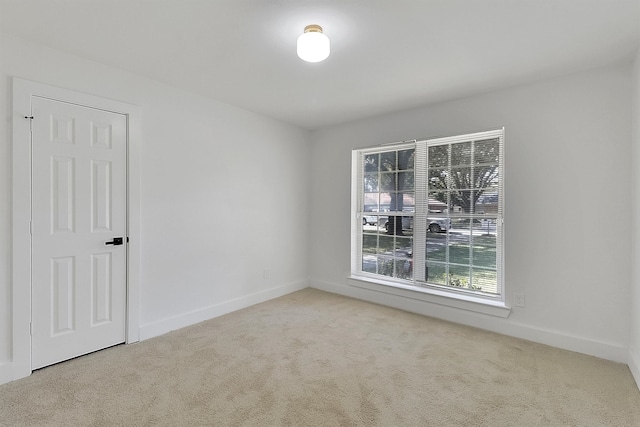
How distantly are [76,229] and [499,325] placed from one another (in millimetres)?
3959

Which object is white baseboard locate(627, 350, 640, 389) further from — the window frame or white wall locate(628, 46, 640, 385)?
the window frame

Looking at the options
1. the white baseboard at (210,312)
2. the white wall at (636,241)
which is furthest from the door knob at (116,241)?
the white wall at (636,241)

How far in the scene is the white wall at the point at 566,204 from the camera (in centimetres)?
248

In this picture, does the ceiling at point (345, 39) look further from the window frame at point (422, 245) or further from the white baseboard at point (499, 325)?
the white baseboard at point (499, 325)

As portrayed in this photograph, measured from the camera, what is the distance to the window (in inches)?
125

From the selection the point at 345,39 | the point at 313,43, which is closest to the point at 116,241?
the point at 313,43

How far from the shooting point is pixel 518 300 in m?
2.93

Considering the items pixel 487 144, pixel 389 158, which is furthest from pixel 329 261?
pixel 487 144

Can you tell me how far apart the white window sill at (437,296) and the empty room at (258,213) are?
0.09 ft

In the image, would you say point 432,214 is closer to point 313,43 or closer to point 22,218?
point 313,43

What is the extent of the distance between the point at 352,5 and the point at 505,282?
283 centimetres

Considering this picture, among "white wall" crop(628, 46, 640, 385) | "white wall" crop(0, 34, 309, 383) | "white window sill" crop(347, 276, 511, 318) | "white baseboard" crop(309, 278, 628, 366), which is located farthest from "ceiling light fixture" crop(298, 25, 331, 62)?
"white baseboard" crop(309, 278, 628, 366)

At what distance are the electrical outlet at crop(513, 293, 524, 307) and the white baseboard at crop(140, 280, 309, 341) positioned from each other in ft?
8.98

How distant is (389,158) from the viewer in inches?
156
